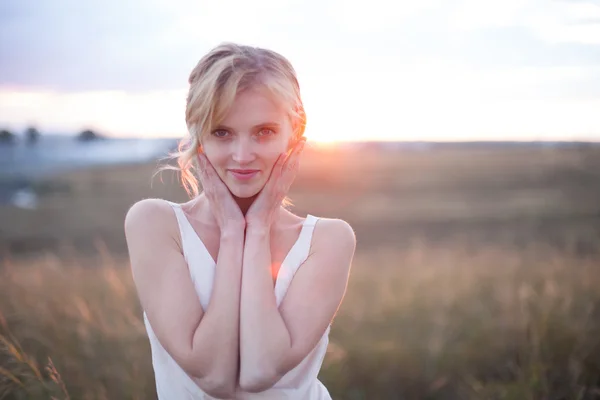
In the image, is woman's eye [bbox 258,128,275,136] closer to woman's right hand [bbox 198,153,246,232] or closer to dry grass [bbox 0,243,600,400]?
woman's right hand [bbox 198,153,246,232]

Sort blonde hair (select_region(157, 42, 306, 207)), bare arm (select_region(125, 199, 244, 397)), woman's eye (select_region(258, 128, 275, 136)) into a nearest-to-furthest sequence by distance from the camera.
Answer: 1. bare arm (select_region(125, 199, 244, 397))
2. blonde hair (select_region(157, 42, 306, 207))
3. woman's eye (select_region(258, 128, 275, 136))

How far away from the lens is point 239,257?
2336 mm

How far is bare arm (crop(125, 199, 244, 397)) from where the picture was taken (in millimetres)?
2186

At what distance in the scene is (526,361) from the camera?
4.34 metres

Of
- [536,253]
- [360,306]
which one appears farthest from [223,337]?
[536,253]

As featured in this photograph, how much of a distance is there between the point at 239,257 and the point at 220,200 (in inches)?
11.2

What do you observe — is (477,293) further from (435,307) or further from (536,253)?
(536,253)

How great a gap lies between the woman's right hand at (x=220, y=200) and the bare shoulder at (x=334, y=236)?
1.06 feet

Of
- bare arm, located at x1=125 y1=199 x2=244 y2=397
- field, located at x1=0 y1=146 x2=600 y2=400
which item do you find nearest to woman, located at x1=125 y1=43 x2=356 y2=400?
bare arm, located at x1=125 y1=199 x2=244 y2=397

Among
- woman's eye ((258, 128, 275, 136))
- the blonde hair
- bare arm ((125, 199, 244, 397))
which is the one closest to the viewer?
bare arm ((125, 199, 244, 397))

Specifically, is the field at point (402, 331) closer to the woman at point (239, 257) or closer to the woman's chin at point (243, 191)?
the woman at point (239, 257)

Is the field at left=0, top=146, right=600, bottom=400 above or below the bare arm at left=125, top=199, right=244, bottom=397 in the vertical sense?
below

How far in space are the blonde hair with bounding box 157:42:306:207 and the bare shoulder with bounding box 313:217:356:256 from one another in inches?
17.8

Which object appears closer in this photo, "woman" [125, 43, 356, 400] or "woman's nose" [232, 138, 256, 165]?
"woman" [125, 43, 356, 400]
